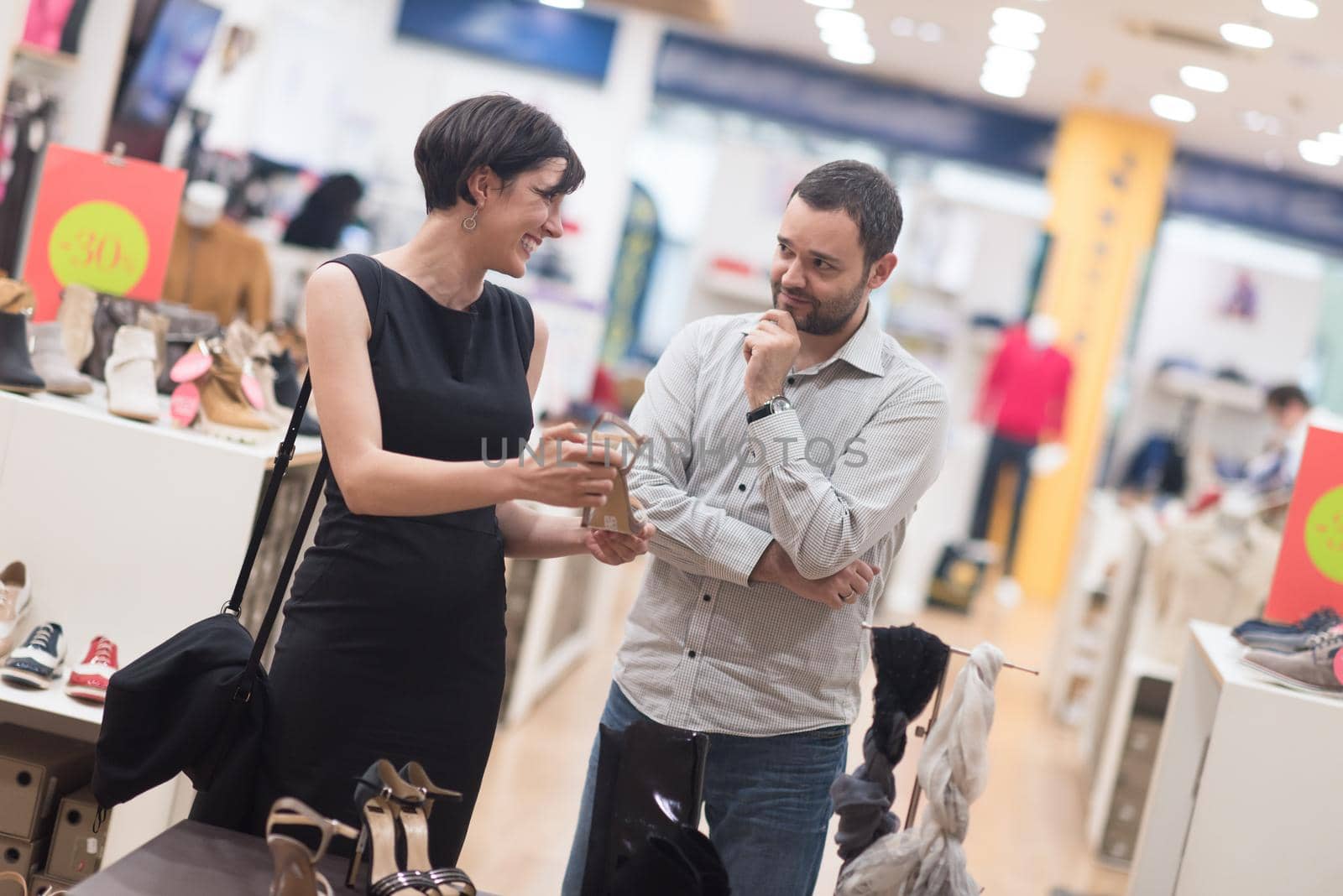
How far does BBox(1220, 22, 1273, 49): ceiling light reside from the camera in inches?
291

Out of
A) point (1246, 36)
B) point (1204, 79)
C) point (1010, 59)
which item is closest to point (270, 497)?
point (1246, 36)

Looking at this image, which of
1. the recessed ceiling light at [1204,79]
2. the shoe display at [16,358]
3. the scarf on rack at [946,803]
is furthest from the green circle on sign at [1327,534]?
the recessed ceiling light at [1204,79]

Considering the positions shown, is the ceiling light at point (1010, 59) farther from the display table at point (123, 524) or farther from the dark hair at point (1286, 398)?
the display table at point (123, 524)

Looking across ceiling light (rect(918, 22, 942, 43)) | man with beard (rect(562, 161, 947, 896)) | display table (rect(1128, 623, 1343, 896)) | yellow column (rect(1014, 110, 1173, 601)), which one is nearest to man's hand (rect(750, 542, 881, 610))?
man with beard (rect(562, 161, 947, 896))

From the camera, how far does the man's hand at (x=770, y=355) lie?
1744mm

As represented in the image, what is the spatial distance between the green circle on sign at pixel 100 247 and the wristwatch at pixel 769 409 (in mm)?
1903

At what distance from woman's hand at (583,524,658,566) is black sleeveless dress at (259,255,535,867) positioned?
163mm

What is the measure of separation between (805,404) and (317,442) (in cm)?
145

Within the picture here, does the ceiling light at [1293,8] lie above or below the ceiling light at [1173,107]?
below

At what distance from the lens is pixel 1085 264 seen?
36.6ft

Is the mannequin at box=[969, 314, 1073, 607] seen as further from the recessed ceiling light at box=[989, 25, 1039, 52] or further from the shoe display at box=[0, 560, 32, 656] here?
the shoe display at box=[0, 560, 32, 656]

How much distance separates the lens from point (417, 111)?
387 inches

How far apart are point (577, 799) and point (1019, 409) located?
672 centimetres

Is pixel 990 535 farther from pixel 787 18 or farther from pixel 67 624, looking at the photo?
pixel 67 624
